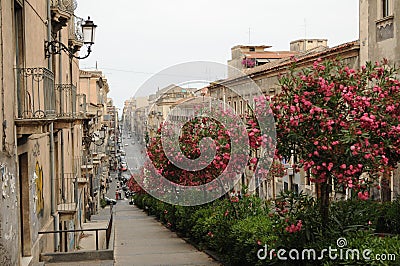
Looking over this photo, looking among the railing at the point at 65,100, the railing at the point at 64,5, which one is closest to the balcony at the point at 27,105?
the railing at the point at 65,100

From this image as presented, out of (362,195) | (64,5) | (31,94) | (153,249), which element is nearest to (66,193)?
(153,249)

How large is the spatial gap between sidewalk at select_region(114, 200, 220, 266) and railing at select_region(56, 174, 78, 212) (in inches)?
66.8

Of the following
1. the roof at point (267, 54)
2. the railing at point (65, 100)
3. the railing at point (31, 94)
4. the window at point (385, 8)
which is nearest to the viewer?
the railing at point (31, 94)

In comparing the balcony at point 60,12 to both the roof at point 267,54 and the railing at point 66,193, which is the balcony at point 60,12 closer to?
the railing at point 66,193

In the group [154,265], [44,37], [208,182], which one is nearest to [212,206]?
[208,182]

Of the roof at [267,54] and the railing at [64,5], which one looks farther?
the roof at [267,54]

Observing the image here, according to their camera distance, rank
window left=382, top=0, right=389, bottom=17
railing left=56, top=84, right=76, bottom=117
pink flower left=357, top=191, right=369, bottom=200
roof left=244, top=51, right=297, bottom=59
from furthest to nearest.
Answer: roof left=244, top=51, right=297, bottom=59 < window left=382, top=0, right=389, bottom=17 < railing left=56, top=84, right=76, bottom=117 < pink flower left=357, top=191, right=369, bottom=200

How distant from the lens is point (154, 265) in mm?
14023

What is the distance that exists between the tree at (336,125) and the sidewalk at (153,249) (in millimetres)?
5685

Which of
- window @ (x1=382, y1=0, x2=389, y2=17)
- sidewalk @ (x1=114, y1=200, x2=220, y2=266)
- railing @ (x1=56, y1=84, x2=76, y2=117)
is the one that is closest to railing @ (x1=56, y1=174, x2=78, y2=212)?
sidewalk @ (x1=114, y1=200, x2=220, y2=266)

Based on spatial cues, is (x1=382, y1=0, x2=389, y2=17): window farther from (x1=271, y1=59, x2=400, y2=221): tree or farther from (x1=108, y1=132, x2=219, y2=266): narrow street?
(x1=271, y1=59, x2=400, y2=221): tree

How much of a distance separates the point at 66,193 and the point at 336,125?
11.2 m

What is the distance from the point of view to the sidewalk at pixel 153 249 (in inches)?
581

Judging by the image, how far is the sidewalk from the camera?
14758 mm
